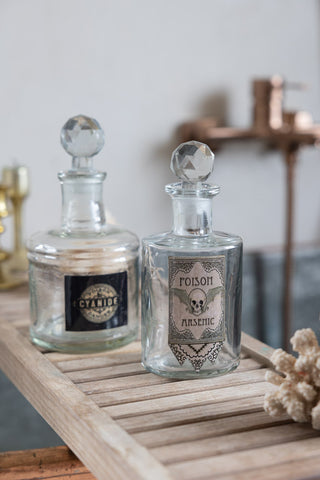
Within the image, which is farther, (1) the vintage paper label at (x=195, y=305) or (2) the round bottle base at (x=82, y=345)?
(2) the round bottle base at (x=82, y=345)

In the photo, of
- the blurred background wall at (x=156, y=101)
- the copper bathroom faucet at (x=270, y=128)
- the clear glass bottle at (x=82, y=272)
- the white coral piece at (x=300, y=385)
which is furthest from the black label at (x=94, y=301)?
the copper bathroom faucet at (x=270, y=128)

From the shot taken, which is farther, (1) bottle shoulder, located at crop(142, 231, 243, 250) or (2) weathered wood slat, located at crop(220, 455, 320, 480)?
(1) bottle shoulder, located at crop(142, 231, 243, 250)

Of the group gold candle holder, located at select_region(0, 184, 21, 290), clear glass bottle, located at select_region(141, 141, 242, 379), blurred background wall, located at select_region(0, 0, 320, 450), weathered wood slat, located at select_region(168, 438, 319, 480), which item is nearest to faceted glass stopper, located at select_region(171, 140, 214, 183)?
clear glass bottle, located at select_region(141, 141, 242, 379)

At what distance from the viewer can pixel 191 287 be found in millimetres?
536

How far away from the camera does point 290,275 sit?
1.81m

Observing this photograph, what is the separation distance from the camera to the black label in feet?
2.04

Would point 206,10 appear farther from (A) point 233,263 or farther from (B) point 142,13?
(A) point 233,263

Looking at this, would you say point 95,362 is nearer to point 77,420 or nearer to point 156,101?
point 77,420

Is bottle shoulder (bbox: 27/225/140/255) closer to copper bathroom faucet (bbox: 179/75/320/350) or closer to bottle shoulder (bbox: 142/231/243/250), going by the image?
bottle shoulder (bbox: 142/231/243/250)

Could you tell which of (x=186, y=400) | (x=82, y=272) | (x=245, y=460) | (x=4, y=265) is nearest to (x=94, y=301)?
(x=82, y=272)

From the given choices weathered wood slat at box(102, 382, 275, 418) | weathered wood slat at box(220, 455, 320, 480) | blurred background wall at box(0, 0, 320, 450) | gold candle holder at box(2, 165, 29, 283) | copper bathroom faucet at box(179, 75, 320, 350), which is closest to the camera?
weathered wood slat at box(220, 455, 320, 480)

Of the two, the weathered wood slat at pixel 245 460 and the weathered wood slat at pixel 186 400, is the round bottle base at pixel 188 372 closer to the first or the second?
the weathered wood slat at pixel 186 400

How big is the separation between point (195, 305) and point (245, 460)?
6.1 inches

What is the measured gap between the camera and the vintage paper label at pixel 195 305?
1.76ft
